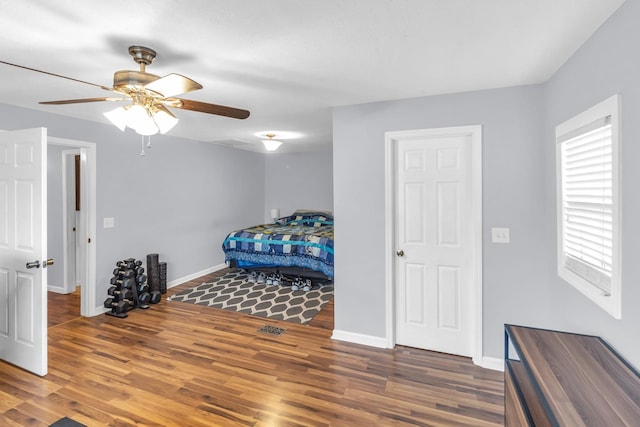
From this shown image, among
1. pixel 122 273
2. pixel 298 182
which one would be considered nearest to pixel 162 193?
pixel 122 273

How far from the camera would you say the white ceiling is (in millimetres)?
1517

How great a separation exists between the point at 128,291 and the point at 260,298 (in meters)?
1.60

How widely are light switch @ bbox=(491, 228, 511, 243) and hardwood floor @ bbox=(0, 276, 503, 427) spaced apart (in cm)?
107

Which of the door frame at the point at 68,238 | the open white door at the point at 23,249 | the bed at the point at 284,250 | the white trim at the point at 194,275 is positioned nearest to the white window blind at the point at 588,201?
the bed at the point at 284,250

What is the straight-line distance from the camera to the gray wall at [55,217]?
4.64 meters

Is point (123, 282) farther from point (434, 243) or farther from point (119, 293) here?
point (434, 243)

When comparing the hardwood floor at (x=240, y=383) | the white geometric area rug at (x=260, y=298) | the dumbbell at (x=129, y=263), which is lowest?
the hardwood floor at (x=240, y=383)

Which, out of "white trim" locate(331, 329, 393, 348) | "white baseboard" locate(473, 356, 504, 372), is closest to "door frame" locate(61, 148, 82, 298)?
"white trim" locate(331, 329, 393, 348)

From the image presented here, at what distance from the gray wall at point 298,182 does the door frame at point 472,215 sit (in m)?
3.98

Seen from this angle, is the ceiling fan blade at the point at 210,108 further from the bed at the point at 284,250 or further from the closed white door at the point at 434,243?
the bed at the point at 284,250

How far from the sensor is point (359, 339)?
317cm

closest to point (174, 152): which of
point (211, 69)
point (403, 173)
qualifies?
point (211, 69)

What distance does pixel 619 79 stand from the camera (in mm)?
1502

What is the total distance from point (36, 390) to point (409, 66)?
11.6 ft
